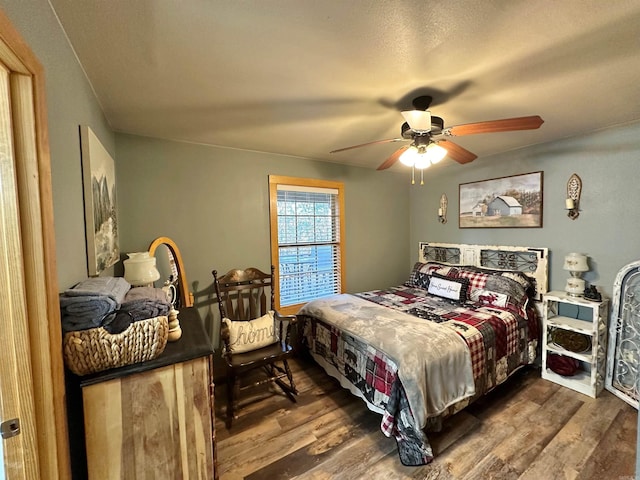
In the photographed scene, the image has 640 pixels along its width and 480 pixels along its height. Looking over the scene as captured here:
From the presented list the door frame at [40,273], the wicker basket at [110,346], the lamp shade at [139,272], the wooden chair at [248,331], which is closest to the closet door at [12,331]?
the door frame at [40,273]

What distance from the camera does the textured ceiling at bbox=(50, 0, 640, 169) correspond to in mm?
1027

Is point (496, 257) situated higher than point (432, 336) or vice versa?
point (496, 257)

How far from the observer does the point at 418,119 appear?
1557 mm

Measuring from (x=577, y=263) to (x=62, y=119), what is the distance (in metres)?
3.67

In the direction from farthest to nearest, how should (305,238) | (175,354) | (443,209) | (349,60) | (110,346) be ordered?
(443,209) → (305,238) → (349,60) → (175,354) → (110,346)

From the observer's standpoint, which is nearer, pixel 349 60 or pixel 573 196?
pixel 349 60

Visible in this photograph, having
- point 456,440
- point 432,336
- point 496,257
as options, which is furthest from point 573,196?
point 456,440

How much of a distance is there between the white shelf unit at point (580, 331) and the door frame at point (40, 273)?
3368 millimetres

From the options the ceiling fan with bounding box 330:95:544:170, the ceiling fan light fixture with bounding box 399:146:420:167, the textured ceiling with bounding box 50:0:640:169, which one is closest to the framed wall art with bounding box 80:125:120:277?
Answer: the textured ceiling with bounding box 50:0:640:169

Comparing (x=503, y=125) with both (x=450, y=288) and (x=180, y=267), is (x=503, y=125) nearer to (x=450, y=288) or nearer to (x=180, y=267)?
(x=450, y=288)

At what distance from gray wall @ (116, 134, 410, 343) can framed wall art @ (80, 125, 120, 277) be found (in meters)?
0.51

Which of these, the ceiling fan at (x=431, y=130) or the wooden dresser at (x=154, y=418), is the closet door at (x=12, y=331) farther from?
the ceiling fan at (x=431, y=130)

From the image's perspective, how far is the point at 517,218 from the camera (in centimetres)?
287

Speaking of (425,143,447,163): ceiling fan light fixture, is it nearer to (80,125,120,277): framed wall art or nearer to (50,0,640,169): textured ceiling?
(50,0,640,169): textured ceiling
